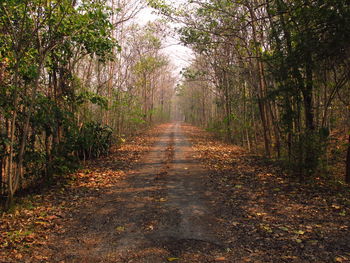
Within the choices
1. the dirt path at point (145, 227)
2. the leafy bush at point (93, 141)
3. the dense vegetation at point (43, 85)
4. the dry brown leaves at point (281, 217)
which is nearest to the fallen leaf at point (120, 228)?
the dirt path at point (145, 227)

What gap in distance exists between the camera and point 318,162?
23.7 ft

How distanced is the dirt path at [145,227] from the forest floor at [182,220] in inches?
0.6

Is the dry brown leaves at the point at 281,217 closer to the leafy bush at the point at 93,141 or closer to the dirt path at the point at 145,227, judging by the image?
the dirt path at the point at 145,227

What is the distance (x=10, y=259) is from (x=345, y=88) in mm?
9073

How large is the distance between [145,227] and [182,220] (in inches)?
27.6

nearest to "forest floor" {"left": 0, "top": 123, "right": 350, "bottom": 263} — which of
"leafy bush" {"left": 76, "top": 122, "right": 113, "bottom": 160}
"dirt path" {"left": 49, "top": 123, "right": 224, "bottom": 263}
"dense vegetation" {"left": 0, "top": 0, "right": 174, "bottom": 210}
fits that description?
"dirt path" {"left": 49, "top": 123, "right": 224, "bottom": 263}

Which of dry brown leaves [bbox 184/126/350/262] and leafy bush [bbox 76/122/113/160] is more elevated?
leafy bush [bbox 76/122/113/160]

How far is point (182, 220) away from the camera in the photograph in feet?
15.7

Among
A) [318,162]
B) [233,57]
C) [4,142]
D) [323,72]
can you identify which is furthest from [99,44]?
[233,57]

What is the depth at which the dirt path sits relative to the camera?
12.1 ft

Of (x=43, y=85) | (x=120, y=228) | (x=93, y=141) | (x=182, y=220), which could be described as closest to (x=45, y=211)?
(x=120, y=228)

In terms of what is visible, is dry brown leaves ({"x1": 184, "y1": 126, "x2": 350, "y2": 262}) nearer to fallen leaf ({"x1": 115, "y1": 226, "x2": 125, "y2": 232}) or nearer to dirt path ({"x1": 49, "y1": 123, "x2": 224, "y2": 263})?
dirt path ({"x1": 49, "y1": 123, "x2": 224, "y2": 263})

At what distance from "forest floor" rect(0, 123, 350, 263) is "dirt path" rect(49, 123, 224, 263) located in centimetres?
1

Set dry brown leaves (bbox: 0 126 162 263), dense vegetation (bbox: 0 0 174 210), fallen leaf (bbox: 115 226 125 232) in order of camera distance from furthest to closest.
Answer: dense vegetation (bbox: 0 0 174 210) → fallen leaf (bbox: 115 226 125 232) → dry brown leaves (bbox: 0 126 162 263)
